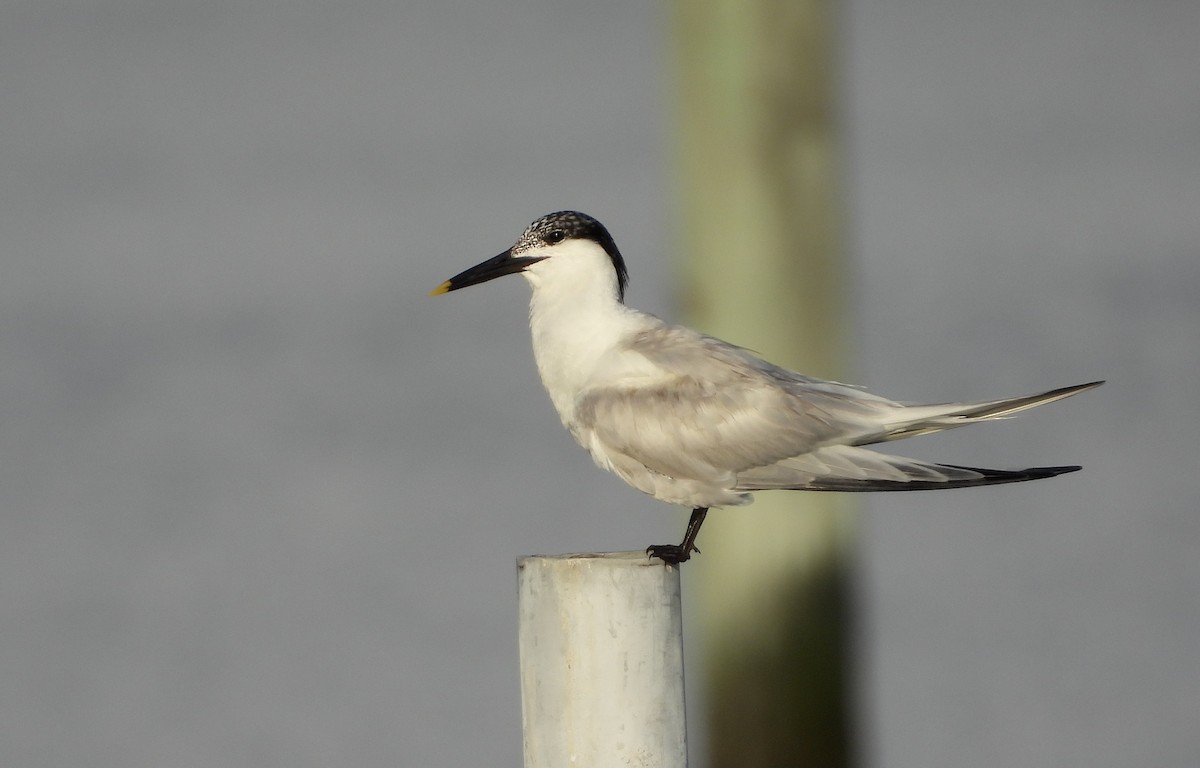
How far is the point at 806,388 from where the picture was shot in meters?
4.77

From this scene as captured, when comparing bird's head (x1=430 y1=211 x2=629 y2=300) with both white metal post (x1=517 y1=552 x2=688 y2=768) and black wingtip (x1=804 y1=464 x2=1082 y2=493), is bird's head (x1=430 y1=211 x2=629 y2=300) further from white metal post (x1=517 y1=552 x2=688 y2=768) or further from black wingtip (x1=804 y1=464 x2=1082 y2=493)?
white metal post (x1=517 y1=552 x2=688 y2=768)

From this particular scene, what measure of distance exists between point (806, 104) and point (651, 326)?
0.81m

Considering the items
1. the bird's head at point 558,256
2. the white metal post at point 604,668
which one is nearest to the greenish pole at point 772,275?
the bird's head at point 558,256

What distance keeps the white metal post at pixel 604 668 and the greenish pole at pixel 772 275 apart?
0.91m

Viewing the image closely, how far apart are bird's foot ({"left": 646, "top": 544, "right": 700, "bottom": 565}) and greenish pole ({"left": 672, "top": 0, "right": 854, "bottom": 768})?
257 mm

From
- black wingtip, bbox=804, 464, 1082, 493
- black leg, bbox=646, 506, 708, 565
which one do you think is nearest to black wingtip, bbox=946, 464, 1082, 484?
black wingtip, bbox=804, 464, 1082, 493

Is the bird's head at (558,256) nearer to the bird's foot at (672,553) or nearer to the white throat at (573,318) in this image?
the white throat at (573,318)

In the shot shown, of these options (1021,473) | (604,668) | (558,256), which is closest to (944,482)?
(1021,473)

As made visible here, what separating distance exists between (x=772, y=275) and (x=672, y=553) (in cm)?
86

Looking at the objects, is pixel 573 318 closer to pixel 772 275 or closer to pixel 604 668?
pixel 772 275

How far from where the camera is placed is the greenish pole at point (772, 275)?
15.7ft

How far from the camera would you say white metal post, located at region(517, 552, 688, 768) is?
12.8 ft

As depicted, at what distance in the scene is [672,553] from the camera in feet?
15.0

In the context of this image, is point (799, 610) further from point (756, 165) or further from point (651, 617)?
point (756, 165)
